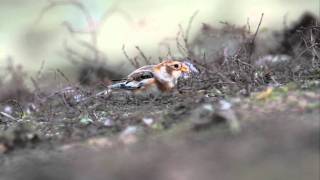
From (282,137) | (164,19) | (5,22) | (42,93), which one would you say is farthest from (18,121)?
(5,22)

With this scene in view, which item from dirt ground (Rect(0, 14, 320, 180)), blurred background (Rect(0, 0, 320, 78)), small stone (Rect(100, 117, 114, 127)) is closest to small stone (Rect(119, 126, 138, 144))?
dirt ground (Rect(0, 14, 320, 180))

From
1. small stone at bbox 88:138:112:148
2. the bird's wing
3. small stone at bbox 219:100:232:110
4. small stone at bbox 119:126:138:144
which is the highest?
the bird's wing

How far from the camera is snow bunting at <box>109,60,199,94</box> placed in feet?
11.9

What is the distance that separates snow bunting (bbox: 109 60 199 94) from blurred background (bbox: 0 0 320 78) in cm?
322

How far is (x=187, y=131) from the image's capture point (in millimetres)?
2826

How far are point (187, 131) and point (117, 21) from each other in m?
5.46


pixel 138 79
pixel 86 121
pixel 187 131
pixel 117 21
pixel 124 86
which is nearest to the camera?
pixel 187 131

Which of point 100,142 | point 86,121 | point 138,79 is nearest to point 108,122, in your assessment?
point 86,121

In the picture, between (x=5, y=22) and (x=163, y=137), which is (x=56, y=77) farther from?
(x=5, y=22)

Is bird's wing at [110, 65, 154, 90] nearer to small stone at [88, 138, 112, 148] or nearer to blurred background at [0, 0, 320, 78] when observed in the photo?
small stone at [88, 138, 112, 148]

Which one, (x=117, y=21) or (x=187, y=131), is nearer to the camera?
(x=187, y=131)

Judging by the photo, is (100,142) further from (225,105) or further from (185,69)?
(185,69)

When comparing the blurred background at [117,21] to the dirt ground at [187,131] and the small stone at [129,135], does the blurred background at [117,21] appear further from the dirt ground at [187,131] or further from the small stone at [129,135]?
the small stone at [129,135]

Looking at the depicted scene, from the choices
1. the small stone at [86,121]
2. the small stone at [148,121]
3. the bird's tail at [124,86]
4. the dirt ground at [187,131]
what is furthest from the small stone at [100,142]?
the bird's tail at [124,86]
